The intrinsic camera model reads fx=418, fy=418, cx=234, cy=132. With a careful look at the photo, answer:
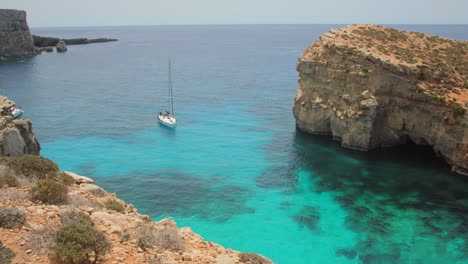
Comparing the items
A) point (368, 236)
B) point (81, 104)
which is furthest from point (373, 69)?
point (81, 104)

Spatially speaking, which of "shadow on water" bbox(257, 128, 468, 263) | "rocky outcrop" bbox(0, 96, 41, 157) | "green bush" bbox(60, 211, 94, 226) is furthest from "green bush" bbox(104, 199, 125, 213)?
"shadow on water" bbox(257, 128, 468, 263)

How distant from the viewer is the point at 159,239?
13.2 m

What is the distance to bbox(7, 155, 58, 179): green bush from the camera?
63.1 ft

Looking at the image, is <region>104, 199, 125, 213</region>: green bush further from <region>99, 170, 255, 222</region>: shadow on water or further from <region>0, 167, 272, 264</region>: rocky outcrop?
<region>99, 170, 255, 222</region>: shadow on water

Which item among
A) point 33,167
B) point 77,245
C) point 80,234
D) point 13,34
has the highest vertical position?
point 13,34

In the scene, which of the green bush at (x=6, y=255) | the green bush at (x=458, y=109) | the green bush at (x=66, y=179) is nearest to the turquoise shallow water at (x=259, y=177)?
the green bush at (x=458, y=109)

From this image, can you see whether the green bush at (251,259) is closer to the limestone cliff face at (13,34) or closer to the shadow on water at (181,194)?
the shadow on water at (181,194)

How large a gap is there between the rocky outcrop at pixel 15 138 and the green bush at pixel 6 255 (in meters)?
18.7

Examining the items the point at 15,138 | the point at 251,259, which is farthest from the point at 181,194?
the point at 251,259

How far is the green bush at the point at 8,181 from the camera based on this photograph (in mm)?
16750

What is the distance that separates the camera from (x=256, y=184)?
37.6 metres

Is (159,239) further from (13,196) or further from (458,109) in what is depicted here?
(458,109)

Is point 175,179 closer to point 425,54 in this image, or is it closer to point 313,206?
point 313,206

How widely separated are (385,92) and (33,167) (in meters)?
34.9
